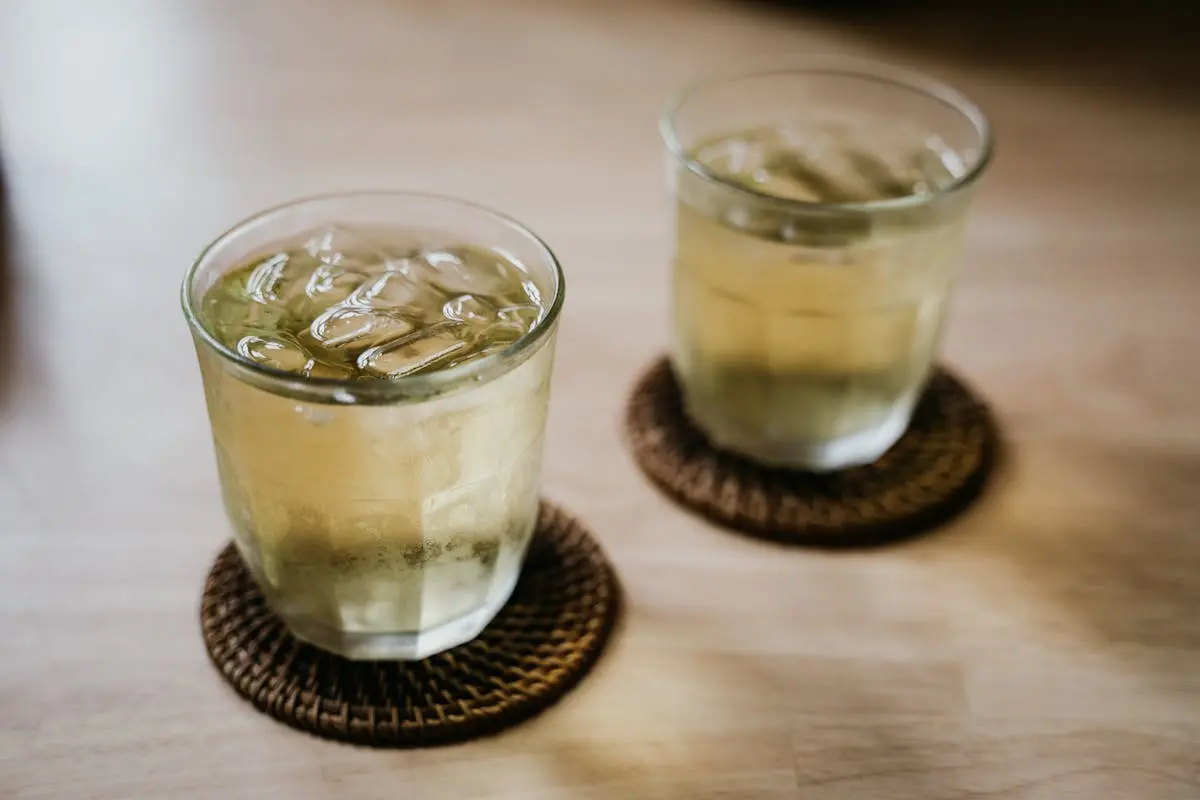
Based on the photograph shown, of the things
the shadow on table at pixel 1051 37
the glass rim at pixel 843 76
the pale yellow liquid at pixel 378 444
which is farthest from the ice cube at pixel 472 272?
the shadow on table at pixel 1051 37

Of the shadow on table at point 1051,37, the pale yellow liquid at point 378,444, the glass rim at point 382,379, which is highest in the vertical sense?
the glass rim at point 382,379

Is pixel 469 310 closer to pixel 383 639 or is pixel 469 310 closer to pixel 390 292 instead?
pixel 390 292

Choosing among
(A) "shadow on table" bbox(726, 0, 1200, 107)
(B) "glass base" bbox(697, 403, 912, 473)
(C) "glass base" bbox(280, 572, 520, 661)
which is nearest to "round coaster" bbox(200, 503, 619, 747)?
(C) "glass base" bbox(280, 572, 520, 661)

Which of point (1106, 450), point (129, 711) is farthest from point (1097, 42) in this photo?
point (129, 711)

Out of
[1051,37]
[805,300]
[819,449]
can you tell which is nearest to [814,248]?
[805,300]

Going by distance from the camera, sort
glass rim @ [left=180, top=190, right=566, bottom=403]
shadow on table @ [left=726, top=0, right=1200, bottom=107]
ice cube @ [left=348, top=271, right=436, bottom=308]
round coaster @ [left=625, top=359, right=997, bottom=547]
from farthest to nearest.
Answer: shadow on table @ [left=726, top=0, right=1200, bottom=107]
round coaster @ [left=625, top=359, right=997, bottom=547]
ice cube @ [left=348, top=271, right=436, bottom=308]
glass rim @ [left=180, top=190, right=566, bottom=403]

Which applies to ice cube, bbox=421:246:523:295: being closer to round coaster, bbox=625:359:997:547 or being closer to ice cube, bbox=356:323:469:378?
ice cube, bbox=356:323:469:378

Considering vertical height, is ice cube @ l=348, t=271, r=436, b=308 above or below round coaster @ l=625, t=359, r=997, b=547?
above

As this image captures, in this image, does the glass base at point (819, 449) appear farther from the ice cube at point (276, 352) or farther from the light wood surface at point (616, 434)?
the ice cube at point (276, 352)
